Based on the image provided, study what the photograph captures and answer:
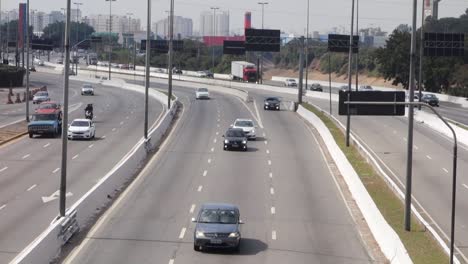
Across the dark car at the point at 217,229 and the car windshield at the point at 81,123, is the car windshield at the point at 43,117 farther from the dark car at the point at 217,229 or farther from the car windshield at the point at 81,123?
the dark car at the point at 217,229

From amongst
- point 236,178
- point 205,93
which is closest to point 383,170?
point 236,178

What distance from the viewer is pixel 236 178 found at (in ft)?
139

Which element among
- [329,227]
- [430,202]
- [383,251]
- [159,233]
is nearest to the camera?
[383,251]

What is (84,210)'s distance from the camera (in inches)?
1193

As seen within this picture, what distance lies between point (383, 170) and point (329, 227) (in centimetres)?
1520

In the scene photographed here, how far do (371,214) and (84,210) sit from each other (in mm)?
10181

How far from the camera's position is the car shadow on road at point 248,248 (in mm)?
26641

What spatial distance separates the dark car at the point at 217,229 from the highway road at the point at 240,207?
13.5 inches

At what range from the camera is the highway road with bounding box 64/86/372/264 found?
86.5 ft

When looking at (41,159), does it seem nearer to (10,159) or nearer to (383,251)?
(10,159)

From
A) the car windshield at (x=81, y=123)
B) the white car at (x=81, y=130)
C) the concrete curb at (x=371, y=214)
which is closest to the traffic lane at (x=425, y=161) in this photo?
the concrete curb at (x=371, y=214)

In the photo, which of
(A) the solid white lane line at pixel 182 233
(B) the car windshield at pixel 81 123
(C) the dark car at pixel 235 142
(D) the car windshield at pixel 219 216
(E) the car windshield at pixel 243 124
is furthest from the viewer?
(E) the car windshield at pixel 243 124

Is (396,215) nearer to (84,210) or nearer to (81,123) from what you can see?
(84,210)

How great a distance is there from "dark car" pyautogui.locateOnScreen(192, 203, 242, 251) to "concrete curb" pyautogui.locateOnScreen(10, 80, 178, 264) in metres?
4.08
